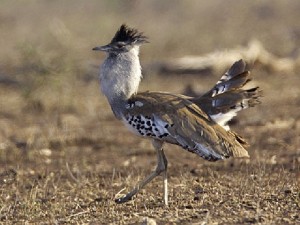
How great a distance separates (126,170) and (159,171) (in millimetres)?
1675

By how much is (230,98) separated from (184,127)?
45 cm

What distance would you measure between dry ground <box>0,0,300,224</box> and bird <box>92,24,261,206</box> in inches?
15.6

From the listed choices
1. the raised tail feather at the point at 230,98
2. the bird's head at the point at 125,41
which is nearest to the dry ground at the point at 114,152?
the raised tail feather at the point at 230,98

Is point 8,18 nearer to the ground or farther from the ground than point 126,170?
farther from the ground

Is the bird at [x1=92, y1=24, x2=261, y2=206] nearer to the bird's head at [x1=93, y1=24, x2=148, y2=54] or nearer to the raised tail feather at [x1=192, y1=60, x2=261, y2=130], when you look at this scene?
the raised tail feather at [x1=192, y1=60, x2=261, y2=130]

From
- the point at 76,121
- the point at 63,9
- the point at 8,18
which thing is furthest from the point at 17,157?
the point at 63,9

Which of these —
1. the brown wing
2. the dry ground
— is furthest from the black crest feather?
the dry ground

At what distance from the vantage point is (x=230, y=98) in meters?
6.86

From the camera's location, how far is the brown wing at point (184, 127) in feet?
21.8

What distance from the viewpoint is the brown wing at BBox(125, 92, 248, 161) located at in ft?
21.8

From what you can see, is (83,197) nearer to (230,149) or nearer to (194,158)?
(230,149)

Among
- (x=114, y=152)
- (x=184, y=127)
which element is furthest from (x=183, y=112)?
(x=114, y=152)

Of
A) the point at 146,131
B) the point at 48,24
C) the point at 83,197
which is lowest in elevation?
the point at 83,197

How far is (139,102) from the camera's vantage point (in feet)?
22.7
